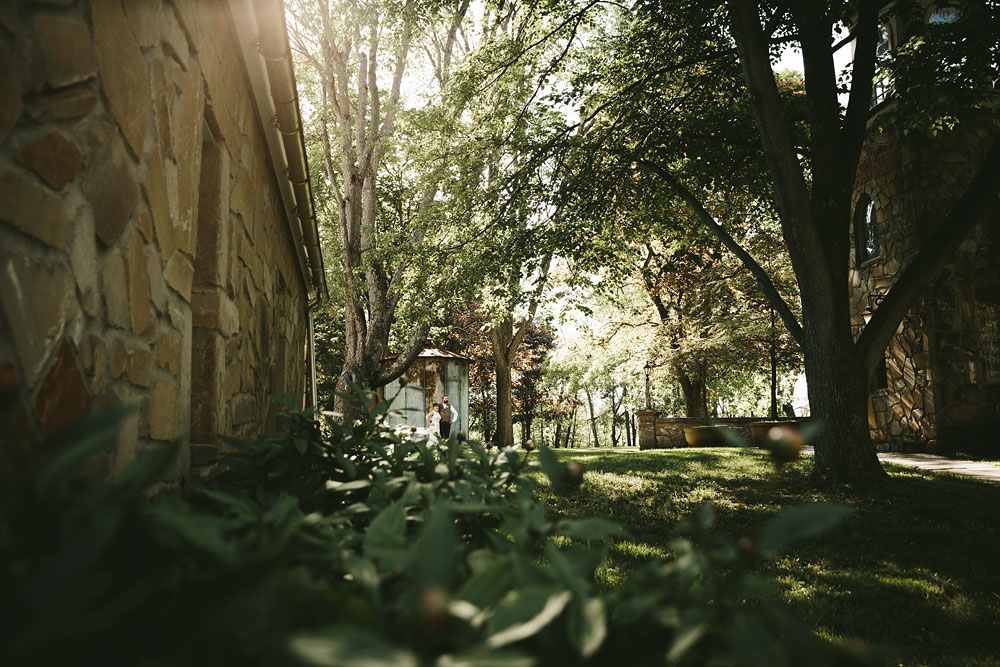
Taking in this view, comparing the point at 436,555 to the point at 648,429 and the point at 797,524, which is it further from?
the point at 648,429

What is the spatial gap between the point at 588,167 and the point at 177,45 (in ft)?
21.9

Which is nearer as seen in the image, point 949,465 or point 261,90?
point 261,90

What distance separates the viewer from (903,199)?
1150 centimetres

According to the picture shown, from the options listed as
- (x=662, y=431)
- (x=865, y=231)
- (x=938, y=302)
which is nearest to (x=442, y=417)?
(x=662, y=431)

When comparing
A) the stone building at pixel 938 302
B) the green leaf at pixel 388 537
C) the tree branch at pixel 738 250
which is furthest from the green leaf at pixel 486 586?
the stone building at pixel 938 302

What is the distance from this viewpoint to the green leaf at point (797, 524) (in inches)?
28.2

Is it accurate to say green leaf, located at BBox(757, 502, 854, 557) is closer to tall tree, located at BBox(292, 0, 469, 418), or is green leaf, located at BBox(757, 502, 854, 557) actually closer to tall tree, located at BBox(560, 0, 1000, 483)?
tall tree, located at BBox(560, 0, 1000, 483)

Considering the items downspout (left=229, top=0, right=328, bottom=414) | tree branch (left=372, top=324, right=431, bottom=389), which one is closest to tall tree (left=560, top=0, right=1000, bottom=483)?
downspout (left=229, top=0, right=328, bottom=414)

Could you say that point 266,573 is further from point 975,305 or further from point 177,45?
point 975,305

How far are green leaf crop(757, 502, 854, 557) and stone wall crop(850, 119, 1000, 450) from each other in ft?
41.9

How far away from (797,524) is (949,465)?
1097 cm

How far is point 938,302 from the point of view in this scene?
11180 millimetres

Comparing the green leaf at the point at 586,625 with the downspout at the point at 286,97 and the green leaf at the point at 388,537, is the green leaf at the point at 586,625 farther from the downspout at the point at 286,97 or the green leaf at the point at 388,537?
the downspout at the point at 286,97

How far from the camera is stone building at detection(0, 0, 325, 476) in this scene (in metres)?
1.06
